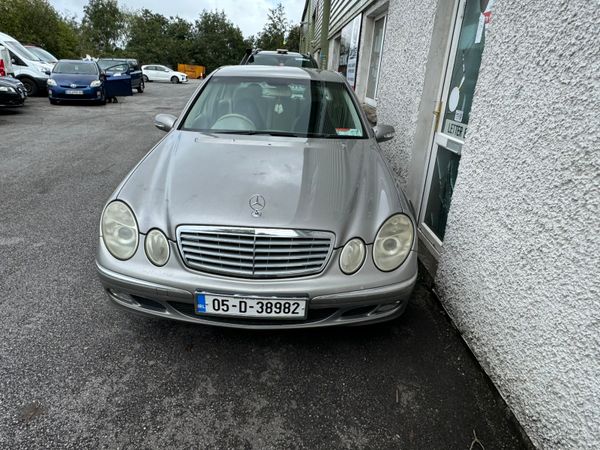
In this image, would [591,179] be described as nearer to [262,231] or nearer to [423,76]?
[262,231]

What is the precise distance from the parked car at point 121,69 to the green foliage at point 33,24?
8.68m

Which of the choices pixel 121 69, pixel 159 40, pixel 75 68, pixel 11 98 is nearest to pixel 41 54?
pixel 121 69

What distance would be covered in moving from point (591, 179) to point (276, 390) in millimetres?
1670

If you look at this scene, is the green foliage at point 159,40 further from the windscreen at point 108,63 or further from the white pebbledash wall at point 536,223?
the white pebbledash wall at point 536,223

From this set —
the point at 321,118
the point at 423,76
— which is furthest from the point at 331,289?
the point at 423,76

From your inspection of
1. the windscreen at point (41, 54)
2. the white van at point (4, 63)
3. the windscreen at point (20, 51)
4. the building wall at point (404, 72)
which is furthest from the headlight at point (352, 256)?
the windscreen at point (41, 54)

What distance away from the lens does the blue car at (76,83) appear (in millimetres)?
12163

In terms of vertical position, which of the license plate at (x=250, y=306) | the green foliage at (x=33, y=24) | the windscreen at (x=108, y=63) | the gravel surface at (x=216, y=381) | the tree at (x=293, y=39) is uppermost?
the tree at (x=293, y=39)

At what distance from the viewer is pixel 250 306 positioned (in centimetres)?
191

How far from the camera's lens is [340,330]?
245 centimetres

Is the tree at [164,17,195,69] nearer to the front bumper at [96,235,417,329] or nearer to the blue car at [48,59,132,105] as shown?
the blue car at [48,59,132,105]

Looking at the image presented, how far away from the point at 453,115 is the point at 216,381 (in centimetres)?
272

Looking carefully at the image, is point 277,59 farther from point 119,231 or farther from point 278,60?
point 119,231

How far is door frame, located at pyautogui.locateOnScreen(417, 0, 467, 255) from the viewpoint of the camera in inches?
130
